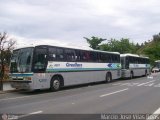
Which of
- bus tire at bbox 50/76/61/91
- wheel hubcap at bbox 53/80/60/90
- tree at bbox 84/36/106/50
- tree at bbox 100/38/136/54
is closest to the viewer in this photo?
bus tire at bbox 50/76/61/91

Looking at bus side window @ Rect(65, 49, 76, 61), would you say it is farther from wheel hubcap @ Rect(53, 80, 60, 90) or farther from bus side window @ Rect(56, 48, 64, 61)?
wheel hubcap @ Rect(53, 80, 60, 90)

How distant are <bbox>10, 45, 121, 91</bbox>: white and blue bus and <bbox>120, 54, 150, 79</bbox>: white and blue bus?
927cm

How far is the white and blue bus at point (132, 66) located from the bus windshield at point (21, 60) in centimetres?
1713

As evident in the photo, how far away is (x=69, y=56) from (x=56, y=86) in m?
2.96

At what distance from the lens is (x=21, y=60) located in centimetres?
2012

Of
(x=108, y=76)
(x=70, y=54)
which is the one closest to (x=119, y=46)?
(x=108, y=76)

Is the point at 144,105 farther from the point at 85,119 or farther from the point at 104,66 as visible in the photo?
the point at 104,66

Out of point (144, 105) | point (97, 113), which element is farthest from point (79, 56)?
point (97, 113)

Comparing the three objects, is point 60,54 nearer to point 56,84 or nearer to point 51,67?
point 51,67

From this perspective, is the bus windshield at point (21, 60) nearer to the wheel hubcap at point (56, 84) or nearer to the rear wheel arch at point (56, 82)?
the rear wheel arch at point (56, 82)

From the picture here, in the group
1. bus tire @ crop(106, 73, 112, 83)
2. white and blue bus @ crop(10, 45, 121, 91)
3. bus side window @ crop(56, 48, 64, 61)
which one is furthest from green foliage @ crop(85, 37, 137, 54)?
bus side window @ crop(56, 48, 64, 61)

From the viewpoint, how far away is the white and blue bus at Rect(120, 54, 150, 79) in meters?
36.3

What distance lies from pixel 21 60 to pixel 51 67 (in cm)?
208

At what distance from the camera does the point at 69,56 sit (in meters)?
23.4
